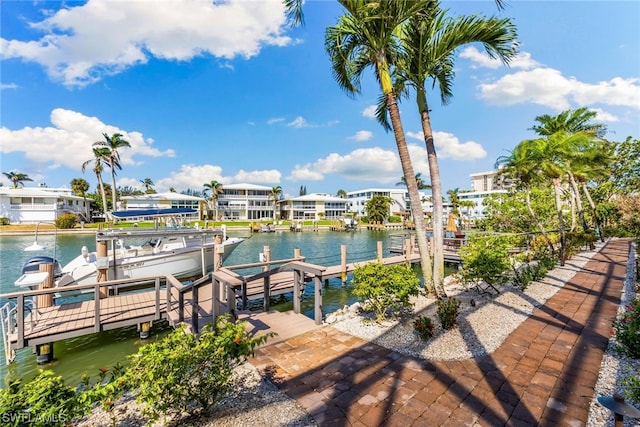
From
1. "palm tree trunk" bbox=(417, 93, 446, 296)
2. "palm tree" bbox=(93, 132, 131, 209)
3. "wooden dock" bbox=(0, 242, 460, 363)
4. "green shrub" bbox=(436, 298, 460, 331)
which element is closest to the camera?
"green shrub" bbox=(436, 298, 460, 331)

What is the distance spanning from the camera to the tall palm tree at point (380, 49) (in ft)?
18.3

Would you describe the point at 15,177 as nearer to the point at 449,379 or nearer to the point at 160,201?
the point at 160,201

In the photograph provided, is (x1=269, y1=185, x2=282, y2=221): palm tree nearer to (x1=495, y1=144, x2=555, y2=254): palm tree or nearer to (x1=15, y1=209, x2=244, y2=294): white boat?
(x1=15, y1=209, x2=244, y2=294): white boat

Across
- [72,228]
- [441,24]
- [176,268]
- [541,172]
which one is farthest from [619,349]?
[72,228]

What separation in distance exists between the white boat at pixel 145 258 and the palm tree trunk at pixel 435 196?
21.8 ft

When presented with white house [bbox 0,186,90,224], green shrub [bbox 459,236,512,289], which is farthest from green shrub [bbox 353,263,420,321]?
white house [bbox 0,186,90,224]

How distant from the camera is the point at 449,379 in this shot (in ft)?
11.3

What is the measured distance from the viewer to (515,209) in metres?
19.5

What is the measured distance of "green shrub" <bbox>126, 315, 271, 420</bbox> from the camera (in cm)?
248

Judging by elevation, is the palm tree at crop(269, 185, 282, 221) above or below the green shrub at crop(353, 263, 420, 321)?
above

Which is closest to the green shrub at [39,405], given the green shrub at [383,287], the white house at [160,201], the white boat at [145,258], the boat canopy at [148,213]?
the green shrub at [383,287]

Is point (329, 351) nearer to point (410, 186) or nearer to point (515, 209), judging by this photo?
point (410, 186)

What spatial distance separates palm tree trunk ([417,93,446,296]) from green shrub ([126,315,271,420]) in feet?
16.7

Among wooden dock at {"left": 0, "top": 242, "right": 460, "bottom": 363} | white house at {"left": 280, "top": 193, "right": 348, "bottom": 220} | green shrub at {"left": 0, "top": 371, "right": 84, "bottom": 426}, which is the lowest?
wooden dock at {"left": 0, "top": 242, "right": 460, "bottom": 363}
